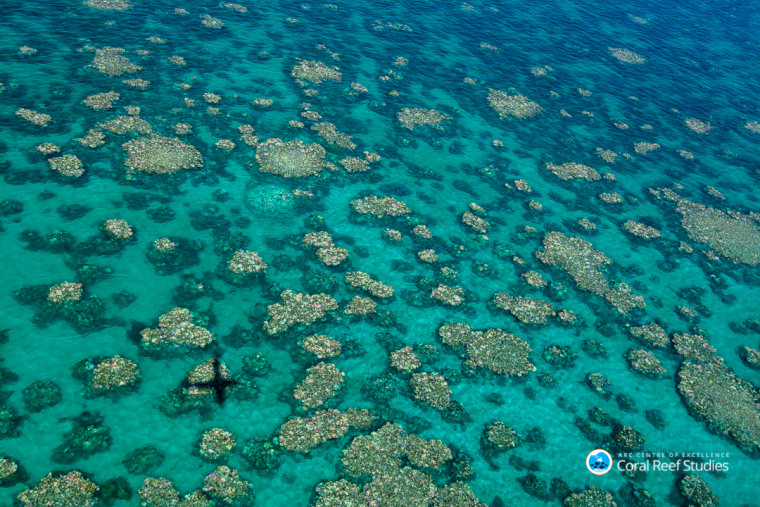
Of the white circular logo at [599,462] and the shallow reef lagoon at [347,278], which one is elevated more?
the shallow reef lagoon at [347,278]

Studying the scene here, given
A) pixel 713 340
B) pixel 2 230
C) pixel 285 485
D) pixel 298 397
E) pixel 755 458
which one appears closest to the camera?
pixel 285 485

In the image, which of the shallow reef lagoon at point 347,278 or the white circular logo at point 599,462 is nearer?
the shallow reef lagoon at point 347,278

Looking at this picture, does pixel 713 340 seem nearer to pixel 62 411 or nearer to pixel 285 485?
pixel 285 485

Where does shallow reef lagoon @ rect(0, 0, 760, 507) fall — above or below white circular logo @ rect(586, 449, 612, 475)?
above

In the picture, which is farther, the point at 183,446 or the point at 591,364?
the point at 591,364

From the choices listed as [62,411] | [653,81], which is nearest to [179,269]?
[62,411]

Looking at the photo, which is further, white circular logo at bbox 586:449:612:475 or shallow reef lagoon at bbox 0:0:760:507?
white circular logo at bbox 586:449:612:475
